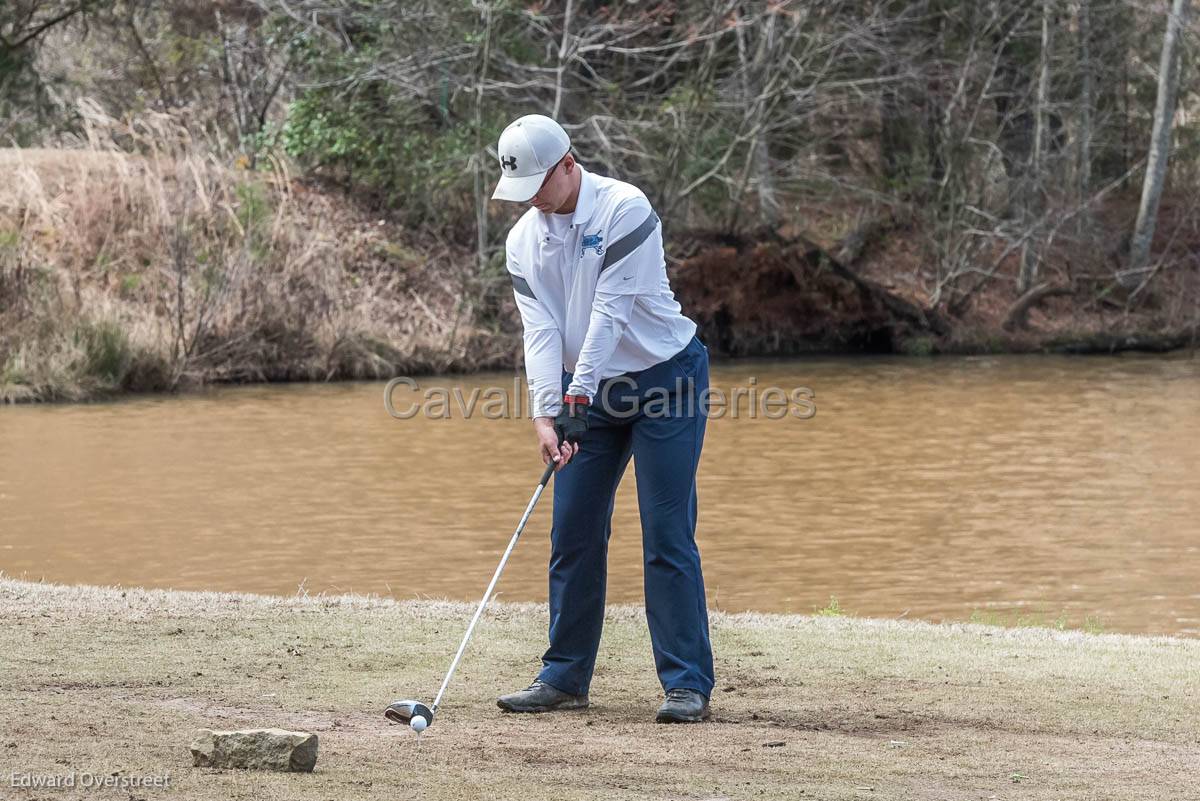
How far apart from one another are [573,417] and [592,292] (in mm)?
414

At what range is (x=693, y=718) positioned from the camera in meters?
5.20

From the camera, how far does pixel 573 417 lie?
17.4ft

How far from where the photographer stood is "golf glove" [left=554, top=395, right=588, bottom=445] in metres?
5.31

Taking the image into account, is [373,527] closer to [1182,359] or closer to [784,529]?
[784,529]

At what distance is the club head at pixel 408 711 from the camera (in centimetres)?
479

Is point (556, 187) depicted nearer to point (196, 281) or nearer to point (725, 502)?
point (725, 502)

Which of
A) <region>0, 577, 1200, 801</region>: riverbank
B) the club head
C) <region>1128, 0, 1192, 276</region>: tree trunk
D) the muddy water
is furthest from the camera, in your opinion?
<region>1128, 0, 1192, 276</region>: tree trunk

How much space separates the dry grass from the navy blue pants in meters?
14.7

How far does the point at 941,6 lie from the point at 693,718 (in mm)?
25782

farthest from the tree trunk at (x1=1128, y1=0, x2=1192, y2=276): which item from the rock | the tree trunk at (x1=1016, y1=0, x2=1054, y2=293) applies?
the rock

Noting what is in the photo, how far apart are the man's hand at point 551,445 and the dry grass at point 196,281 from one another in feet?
48.7

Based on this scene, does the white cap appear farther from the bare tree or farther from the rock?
the bare tree

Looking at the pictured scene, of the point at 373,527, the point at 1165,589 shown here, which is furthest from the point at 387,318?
the point at 1165,589

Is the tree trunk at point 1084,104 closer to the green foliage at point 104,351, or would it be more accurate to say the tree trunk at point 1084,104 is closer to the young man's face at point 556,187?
the green foliage at point 104,351
